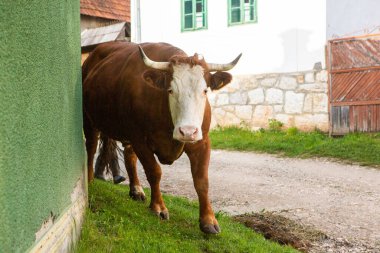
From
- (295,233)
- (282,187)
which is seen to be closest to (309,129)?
(282,187)

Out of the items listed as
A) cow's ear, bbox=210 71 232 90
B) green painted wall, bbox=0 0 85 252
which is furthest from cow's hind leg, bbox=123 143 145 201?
green painted wall, bbox=0 0 85 252

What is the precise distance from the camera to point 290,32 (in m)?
13.4

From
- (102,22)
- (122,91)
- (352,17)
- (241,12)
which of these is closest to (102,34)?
(102,22)

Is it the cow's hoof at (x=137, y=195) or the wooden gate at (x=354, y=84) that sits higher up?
the wooden gate at (x=354, y=84)

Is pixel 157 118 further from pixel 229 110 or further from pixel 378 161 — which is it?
pixel 229 110

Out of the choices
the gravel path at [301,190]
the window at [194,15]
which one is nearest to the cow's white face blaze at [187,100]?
the gravel path at [301,190]

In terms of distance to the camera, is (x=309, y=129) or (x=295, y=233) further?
(x=309, y=129)

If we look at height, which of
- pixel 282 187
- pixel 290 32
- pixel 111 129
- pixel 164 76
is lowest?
pixel 282 187

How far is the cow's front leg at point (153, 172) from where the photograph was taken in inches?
194

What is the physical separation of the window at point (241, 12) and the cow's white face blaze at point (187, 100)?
9.97 m

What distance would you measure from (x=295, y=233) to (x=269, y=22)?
952cm

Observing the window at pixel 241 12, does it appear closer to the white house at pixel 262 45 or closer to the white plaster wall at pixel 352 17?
the white house at pixel 262 45

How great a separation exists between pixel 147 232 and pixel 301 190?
3.55 m

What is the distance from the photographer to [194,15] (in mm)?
15070
